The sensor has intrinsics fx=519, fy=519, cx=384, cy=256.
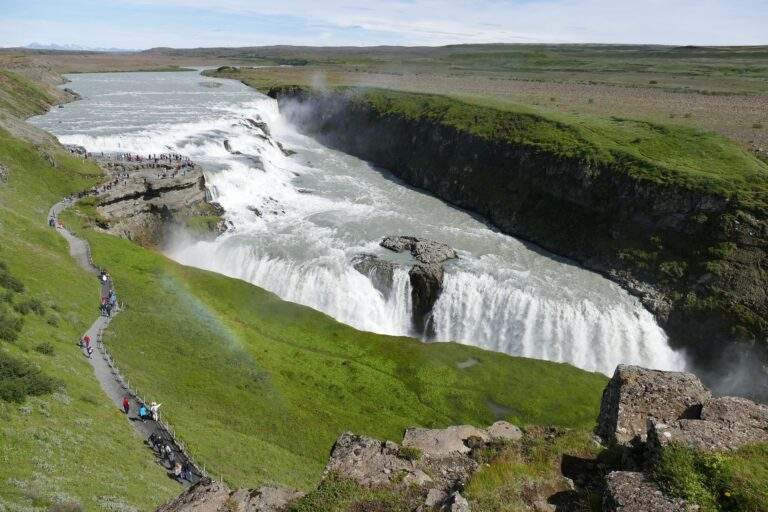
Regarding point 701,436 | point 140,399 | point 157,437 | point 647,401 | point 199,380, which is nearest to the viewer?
point 701,436

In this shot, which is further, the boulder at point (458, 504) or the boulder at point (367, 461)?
the boulder at point (367, 461)

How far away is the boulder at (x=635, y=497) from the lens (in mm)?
10523

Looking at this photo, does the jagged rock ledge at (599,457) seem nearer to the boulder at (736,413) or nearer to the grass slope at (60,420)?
the boulder at (736,413)

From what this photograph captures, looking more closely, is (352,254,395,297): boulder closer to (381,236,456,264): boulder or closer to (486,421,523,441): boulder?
(381,236,456,264): boulder

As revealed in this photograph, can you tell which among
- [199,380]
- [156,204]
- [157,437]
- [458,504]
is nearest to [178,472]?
[157,437]

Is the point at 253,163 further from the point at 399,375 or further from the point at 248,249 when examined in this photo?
the point at 399,375

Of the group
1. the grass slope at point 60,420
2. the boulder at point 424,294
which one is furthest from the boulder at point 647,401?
the boulder at point 424,294

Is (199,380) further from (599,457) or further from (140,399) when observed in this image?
(599,457)

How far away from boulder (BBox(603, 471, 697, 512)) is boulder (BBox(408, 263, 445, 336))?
115 ft

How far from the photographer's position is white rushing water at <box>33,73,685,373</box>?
44750 mm

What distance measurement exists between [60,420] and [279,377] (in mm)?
14278

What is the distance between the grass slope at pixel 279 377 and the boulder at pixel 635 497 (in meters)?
15.8

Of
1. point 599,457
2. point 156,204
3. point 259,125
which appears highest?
point 259,125

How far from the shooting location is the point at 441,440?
653 inches
